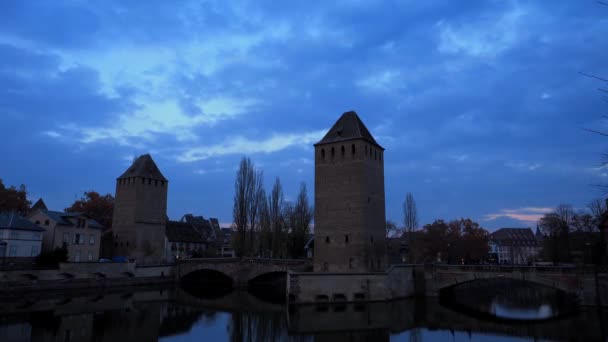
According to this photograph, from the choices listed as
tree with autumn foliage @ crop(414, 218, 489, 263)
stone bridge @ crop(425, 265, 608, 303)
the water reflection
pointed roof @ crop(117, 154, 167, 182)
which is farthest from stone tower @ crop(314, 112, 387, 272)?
pointed roof @ crop(117, 154, 167, 182)

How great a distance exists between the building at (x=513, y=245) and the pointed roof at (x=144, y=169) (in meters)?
65.2

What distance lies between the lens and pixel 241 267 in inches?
1617

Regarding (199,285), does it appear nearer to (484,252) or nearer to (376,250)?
(376,250)

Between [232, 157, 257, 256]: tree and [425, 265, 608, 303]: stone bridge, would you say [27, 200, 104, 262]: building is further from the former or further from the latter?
[425, 265, 608, 303]: stone bridge

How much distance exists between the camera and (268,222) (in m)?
47.0

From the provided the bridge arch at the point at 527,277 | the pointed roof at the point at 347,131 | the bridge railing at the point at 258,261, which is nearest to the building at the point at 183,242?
the bridge railing at the point at 258,261

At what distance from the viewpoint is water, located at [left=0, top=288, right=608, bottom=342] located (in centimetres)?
1934

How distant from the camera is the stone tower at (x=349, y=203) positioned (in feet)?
110

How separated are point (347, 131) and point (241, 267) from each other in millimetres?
16289

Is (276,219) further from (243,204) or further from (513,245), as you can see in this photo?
(513,245)

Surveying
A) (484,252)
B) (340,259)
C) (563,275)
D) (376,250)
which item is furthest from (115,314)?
(484,252)

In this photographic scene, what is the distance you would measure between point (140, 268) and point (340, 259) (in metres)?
20.2

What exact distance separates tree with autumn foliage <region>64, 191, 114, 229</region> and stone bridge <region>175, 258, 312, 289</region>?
19752mm

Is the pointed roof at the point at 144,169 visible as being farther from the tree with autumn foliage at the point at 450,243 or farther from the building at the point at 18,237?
the tree with autumn foliage at the point at 450,243
